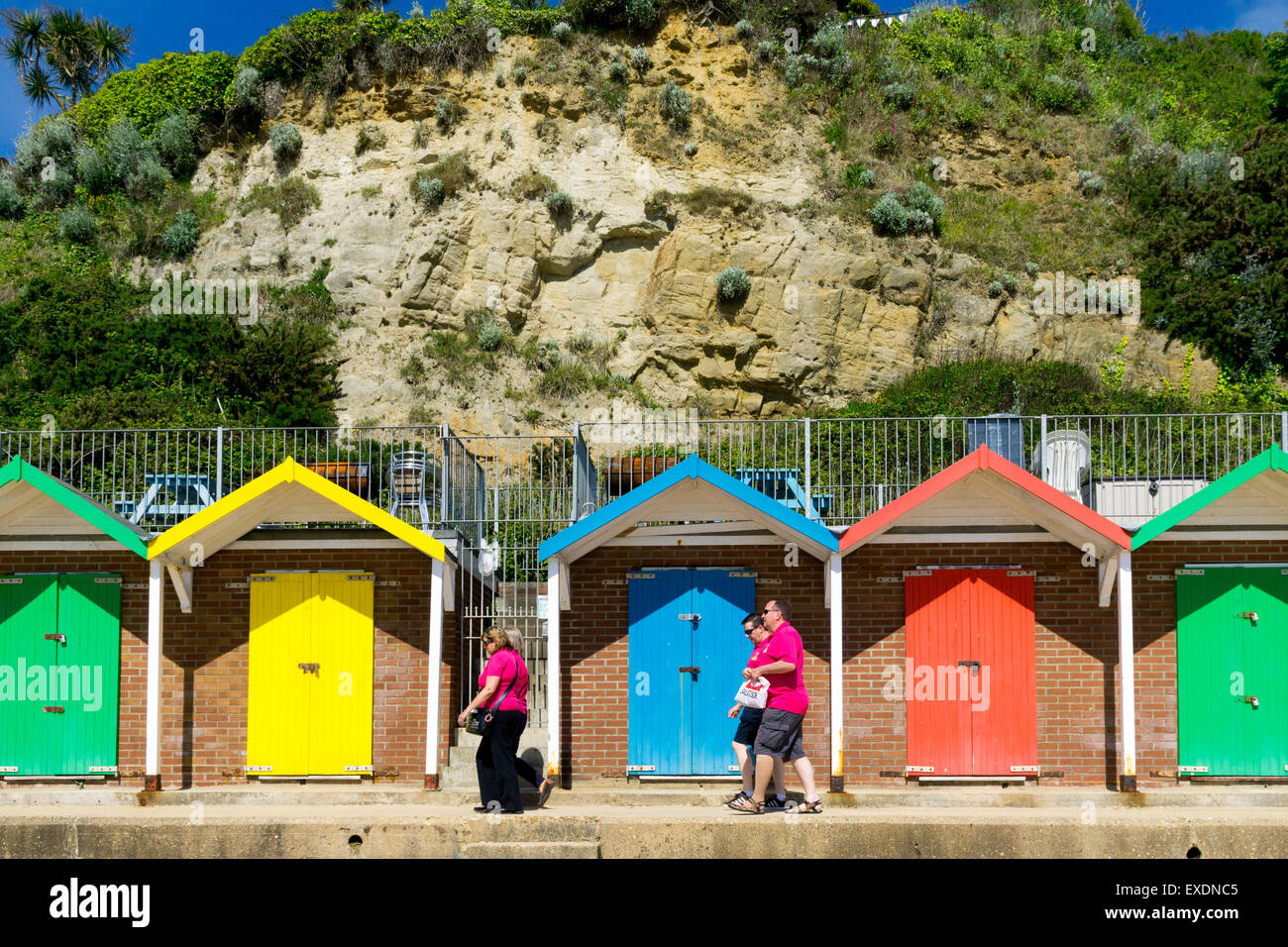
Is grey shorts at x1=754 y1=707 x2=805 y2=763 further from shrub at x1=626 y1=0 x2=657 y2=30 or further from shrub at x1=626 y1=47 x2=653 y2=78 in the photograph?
shrub at x1=626 y1=0 x2=657 y2=30

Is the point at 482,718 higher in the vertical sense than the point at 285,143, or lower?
lower

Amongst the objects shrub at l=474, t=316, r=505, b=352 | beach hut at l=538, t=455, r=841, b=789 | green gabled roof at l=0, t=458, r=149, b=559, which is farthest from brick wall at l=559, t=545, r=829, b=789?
shrub at l=474, t=316, r=505, b=352

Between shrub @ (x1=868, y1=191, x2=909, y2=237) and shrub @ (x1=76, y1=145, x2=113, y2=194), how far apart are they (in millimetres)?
18879

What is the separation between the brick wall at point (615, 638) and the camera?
1225 cm

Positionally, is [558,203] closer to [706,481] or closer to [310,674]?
[310,674]

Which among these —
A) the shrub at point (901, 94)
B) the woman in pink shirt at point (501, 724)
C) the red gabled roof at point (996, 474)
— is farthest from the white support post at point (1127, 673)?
the shrub at point (901, 94)

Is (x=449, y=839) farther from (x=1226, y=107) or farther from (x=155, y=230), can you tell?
(x=1226, y=107)

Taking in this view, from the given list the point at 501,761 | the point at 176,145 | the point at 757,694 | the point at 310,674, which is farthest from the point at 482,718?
the point at 176,145

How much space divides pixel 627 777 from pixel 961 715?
340 centimetres

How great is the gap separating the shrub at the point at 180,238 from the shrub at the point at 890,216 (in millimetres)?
15873

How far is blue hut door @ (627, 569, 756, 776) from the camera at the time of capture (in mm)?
12094

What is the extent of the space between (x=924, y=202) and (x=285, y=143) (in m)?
15.4

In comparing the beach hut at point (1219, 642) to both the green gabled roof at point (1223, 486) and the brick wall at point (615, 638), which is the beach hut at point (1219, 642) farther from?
the brick wall at point (615, 638)

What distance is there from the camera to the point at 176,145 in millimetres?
30234
